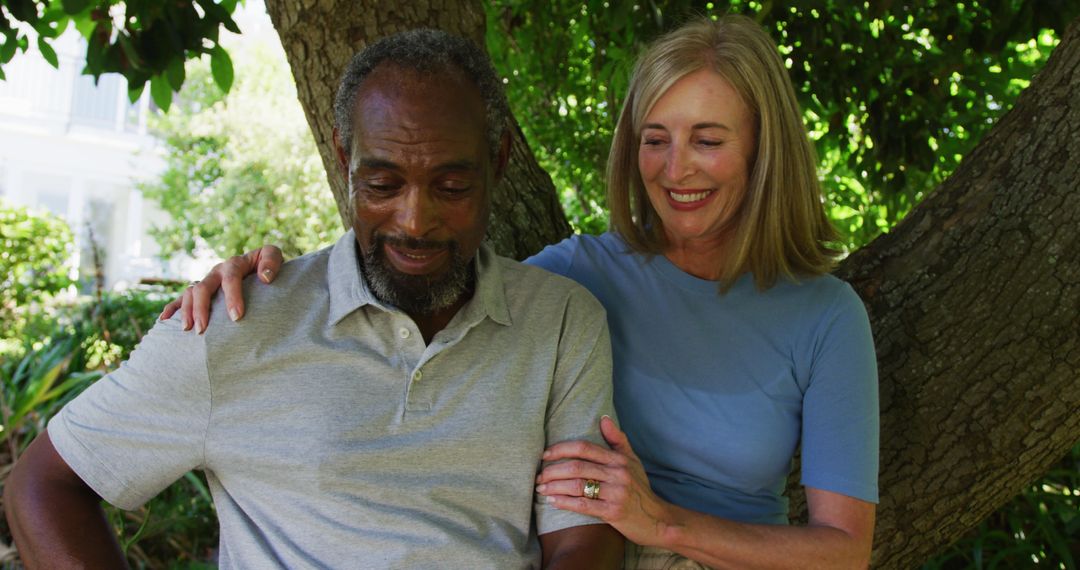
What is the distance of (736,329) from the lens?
7.81 feet

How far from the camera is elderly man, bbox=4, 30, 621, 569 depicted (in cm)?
191

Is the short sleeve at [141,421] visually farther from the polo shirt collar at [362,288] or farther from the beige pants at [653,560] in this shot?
the beige pants at [653,560]

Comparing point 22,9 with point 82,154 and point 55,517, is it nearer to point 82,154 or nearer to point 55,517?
point 55,517

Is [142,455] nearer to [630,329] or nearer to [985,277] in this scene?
[630,329]

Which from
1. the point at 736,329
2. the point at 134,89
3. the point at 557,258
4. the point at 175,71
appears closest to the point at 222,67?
the point at 175,71

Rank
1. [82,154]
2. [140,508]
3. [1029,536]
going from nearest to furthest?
1. [140,508]
2. [1029,536]
3. [82,154]

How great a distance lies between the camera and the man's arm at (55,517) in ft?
6.07

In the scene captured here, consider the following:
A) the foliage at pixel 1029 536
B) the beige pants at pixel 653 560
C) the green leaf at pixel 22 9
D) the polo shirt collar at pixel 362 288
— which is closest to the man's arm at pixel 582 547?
the beige pants at pixel 653 560

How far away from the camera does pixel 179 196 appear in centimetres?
1869

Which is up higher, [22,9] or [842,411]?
[22,9]

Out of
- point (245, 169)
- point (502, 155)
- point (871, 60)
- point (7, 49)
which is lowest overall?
point (245, 169)

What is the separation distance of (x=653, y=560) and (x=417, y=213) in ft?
3.10

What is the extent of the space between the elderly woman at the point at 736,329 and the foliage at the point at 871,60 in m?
0.74

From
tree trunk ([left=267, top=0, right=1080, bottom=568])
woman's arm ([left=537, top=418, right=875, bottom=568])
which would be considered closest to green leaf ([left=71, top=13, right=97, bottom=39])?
tree trunk ([left=267, top=0, right=1080, bottom=568])
